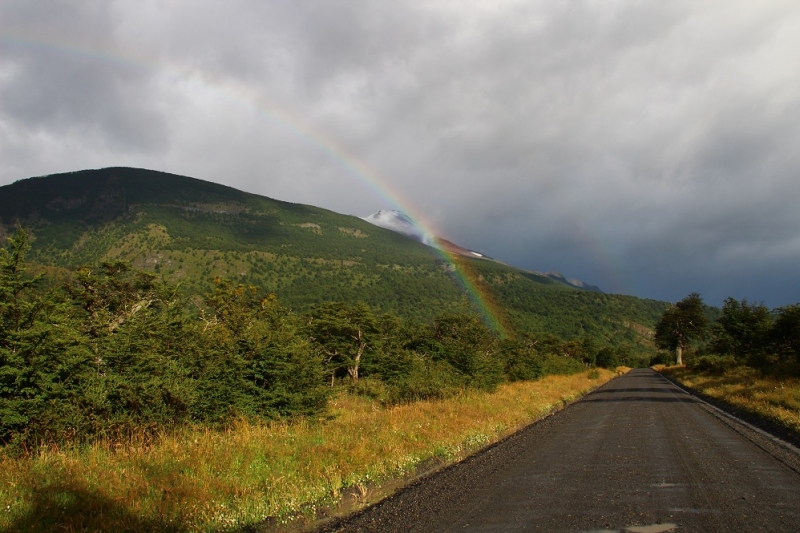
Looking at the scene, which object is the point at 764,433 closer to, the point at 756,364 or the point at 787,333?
the point at 787,333

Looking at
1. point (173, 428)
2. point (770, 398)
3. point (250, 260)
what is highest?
point (250, 260)

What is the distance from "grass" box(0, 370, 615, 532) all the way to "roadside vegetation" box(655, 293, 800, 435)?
11.6 metres

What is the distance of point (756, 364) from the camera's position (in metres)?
32.9

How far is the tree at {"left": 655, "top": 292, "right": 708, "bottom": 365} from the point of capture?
73.9 meters

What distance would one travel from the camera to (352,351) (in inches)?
1758

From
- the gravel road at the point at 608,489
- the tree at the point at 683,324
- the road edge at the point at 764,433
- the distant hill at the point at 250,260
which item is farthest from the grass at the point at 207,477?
the distant hill at the point at 250,260

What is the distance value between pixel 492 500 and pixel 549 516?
3.59 feet

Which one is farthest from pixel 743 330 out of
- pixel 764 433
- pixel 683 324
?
pixel 683 324

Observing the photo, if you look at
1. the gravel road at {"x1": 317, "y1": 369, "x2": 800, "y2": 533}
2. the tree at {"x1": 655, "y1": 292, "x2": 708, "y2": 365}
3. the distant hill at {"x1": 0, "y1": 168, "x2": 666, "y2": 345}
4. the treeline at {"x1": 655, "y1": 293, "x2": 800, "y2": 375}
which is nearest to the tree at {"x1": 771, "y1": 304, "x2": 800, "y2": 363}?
the treeline at {"x1": 655, "y1": 293, "x2": 800, "y2": 375}

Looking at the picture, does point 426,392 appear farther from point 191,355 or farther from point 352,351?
point 352,351

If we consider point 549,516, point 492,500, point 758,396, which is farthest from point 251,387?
point 758,396

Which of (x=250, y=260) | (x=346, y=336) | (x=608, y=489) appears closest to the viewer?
(x=608, y=489)

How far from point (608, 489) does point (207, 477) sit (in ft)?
20.3

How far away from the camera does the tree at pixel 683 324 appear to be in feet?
243
